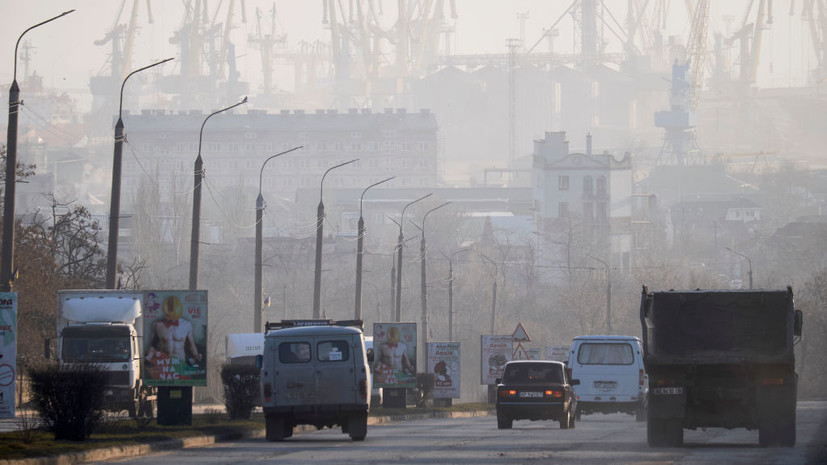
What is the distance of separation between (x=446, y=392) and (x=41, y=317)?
11707 millimetres

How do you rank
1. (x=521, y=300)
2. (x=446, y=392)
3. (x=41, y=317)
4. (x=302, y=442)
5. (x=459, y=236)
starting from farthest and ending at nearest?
(x=459, y=236)
(x=521, y=300)
(x=446, y=392)
(x=41, y=317)
(x=302, y=442)

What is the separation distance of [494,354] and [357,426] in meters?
21.6

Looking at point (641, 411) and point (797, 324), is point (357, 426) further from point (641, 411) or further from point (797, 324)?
point (641, 411)

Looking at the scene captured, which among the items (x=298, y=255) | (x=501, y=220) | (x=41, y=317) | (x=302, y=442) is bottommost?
(x=302, y=442)

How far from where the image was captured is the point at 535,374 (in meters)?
27.9

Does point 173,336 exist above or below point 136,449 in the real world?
above

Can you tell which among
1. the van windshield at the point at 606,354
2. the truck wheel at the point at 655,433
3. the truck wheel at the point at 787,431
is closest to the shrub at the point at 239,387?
the truck wheel at the point at 655,433

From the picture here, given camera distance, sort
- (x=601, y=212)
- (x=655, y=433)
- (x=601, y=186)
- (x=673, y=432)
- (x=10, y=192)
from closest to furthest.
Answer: (x=673, y=432)
(x=655, y=433)
(x=10, y=192)
(x=601, y=212)
(x=601, y=186)

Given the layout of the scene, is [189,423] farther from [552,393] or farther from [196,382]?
[552,393]

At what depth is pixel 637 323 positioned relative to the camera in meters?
84.8

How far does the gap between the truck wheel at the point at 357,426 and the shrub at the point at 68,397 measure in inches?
172

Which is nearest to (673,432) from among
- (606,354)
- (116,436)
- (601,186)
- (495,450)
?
(495,450)

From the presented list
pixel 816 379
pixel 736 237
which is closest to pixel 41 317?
pixel 816 379

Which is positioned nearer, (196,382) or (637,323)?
(196,382)
